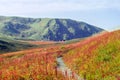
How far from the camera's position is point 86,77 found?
24.6 m

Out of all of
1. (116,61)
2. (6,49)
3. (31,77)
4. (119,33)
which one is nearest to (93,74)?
(116,61)

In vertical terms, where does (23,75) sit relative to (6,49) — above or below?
above

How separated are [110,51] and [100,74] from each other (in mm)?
7401

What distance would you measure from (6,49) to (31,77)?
8997 cm

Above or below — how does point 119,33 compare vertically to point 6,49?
above

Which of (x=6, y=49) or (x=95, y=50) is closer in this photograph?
(x=95, y=50)

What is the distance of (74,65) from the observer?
32.1 m

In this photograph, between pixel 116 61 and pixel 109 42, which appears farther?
pixel 109 42

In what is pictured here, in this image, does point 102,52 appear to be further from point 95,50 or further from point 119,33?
point 119,33

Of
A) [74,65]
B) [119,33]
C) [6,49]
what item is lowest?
[6,49]

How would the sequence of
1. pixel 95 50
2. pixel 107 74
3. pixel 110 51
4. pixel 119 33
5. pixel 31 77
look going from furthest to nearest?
1. pixel 119 33
2. pixel 95 50
3. pixel 110 51
4. pixel 107 74
5. pixel 31 77

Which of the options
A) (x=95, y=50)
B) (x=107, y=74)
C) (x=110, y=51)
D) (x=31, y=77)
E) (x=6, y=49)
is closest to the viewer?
(x=31, y=77)

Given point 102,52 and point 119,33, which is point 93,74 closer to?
point 102,52

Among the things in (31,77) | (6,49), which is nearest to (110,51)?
(31,77)
